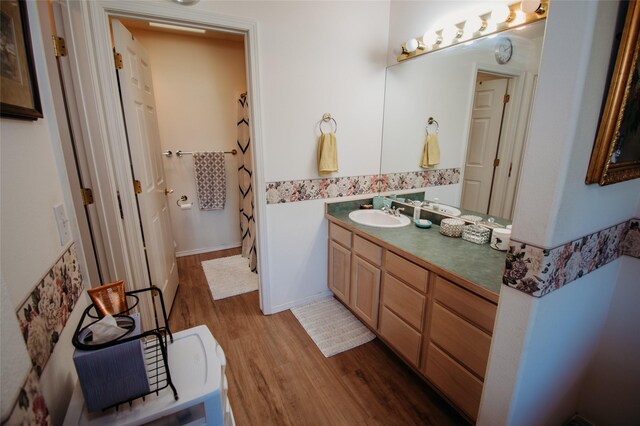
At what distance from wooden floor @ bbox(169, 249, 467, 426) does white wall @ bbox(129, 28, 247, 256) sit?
1.40 metres

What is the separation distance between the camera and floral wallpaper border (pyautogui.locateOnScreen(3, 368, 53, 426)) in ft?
1.50

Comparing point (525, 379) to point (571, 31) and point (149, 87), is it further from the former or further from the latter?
point (149, 87)

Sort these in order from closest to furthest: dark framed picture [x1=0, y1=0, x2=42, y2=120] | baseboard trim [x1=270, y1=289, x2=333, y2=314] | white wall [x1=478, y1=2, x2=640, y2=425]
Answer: dark framed picture [x1=0, y1=0, x2=42, y2=120], white wall [x1=478, y1=2, x2=640, y2=425], baseboard trim [x1=270, y1=289, x2=333, y2=314]

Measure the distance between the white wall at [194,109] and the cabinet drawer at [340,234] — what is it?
5.85 feet

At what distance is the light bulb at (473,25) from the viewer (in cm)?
165

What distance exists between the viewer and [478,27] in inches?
65.4

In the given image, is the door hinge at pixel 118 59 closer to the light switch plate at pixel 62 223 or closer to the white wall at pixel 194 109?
the light switch plate at pixel 62 223

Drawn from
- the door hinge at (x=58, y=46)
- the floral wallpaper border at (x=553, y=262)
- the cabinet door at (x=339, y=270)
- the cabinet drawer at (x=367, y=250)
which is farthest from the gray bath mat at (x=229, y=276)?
the floral wallpaper border at (x=553, y=262)

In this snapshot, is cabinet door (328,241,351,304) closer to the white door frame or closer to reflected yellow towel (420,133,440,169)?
reflected yellow towel (420,133,440,169)

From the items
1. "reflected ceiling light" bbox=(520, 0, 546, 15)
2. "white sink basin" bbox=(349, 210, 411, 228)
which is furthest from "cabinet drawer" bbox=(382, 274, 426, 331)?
"reflected ceiling light" bbox=(520, 0, 546, 15)

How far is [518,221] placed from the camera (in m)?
0.91

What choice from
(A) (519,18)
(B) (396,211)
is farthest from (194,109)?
(A) (519,18)

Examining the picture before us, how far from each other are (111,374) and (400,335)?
1502 millimetres

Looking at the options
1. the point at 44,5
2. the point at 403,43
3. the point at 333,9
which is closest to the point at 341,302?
the point at 403,43
